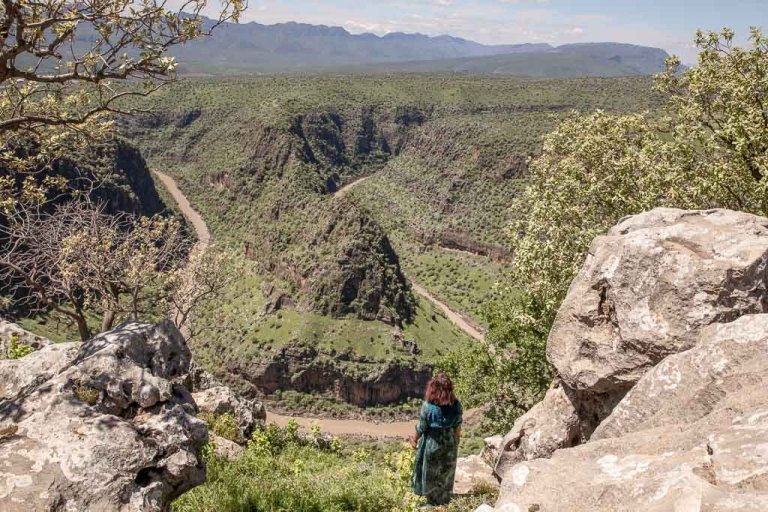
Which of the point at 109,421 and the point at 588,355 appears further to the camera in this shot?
the point at 588,355

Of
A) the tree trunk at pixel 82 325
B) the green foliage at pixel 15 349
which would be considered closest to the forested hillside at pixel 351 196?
the tree trunk at pixel 82 325

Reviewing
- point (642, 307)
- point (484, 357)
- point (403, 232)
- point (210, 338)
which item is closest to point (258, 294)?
point (210, 338)

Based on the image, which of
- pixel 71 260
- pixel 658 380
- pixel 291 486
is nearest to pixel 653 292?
pixel 658 380

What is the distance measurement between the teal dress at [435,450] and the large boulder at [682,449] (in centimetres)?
313

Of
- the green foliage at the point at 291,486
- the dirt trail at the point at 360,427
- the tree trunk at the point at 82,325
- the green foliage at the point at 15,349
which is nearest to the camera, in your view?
the green foliage at the point at 291,486

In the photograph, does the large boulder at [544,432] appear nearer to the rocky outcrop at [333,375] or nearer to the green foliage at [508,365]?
the green foliage at [508,365]

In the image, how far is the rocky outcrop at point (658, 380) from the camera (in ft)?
17.3

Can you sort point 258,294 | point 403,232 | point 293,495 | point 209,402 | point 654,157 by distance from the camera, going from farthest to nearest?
1. point 403,232
2. point 258,294
3. point 654,157
4. point 209,402
5. point 293,495

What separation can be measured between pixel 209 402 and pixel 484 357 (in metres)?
12.9

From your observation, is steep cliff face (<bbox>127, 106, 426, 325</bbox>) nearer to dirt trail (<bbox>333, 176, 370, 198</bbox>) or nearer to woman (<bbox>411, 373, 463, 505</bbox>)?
dirt trail (<bbox>333, 176, 370, 198</bbox>)

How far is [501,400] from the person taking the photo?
23422mm

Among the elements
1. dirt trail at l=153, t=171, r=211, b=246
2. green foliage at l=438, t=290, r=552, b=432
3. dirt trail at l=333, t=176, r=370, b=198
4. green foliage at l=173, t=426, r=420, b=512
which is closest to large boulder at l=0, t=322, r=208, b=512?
green foliage at l=173, t=426, r=420, b=512

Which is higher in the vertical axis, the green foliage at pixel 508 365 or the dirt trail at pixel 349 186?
the green foliage at pixel 508 365

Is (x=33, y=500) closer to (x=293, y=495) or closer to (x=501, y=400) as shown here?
(x=293, y=495)
